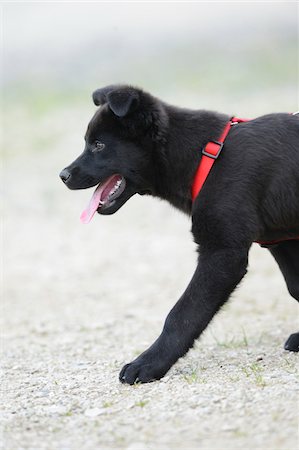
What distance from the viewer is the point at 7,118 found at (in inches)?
819

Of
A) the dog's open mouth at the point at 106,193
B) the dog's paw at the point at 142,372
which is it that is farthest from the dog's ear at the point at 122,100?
the dog's paw at the point at 142,372

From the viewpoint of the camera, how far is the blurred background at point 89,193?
7.09 meters

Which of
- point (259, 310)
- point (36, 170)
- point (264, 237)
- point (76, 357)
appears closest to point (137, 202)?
point (36, 170)

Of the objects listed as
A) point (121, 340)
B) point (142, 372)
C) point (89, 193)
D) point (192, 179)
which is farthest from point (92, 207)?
point (89, 193)

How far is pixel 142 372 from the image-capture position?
4852 millimetres

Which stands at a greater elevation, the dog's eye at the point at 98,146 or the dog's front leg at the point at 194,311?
the dog's eye at the point at 98,146

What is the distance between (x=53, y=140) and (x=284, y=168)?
43.9 ft

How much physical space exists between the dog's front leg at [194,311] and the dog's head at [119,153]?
0.73 m

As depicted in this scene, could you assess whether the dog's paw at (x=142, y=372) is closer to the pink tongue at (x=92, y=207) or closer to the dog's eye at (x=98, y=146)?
the pink tongue at (x=92, y=207)

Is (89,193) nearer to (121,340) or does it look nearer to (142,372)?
(121,340)

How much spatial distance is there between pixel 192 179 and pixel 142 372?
4.21 feet

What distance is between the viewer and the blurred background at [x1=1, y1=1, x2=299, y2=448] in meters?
7.09

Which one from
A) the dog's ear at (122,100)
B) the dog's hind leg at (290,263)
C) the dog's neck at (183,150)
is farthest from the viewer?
the dog's hind leg at (290,263)

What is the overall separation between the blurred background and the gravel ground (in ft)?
0.11
